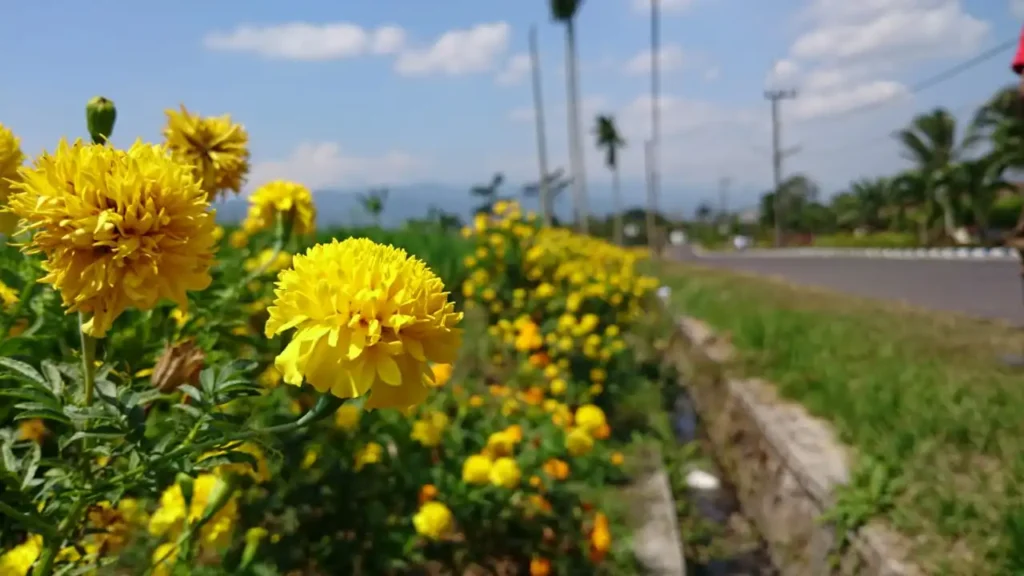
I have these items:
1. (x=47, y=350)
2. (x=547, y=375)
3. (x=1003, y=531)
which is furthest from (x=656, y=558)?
(x=47, y=350)

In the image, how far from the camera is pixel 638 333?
6266 millimetres

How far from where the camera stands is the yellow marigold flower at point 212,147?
1234mm

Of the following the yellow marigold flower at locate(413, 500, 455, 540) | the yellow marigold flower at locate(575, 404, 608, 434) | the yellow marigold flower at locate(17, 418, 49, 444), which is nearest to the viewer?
the yellow marigold flower at locate(17, 418, 49, 444)

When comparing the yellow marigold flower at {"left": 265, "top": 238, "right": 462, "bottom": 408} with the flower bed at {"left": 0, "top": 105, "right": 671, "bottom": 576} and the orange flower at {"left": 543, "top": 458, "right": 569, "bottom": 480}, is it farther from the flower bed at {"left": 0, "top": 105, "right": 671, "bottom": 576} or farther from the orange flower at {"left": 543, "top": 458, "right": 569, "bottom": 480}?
the orange flower at {"left": 543, "top": 458, "right": 569, "bottom": 480}

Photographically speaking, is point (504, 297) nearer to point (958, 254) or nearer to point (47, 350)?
point (47, 350)

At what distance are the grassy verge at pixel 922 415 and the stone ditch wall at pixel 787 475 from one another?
0.08m

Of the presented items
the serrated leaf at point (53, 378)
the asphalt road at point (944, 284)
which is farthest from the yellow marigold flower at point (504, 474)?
the asphalt road at point (944, 284)

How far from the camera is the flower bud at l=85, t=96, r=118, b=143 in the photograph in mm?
977

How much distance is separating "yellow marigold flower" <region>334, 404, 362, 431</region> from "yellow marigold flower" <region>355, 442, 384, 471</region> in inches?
3.0

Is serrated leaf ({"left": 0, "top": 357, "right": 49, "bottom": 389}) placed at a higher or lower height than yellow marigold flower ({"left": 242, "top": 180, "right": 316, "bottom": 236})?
lower

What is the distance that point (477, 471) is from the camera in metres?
2.08

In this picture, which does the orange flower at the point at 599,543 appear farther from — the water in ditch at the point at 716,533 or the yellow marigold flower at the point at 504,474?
the water in ditch at the point at 716,533

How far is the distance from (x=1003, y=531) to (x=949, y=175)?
25.6m

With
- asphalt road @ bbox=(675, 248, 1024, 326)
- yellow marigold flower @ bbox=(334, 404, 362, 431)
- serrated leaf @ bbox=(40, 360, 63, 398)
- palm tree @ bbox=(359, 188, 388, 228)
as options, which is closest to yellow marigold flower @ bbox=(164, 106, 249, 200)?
serrated leaf @ bbox=(40, 360, 63, 398)
